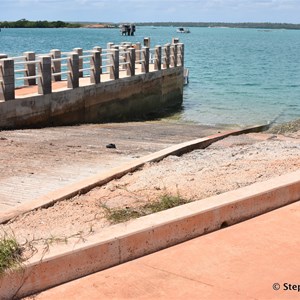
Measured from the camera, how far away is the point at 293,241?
5.93 m

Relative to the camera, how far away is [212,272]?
17.0 feet

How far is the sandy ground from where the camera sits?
20.0ft

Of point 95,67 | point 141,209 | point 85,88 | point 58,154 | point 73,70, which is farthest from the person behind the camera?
Result: point 95,67

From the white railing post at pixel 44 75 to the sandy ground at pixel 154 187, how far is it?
6.60 meters

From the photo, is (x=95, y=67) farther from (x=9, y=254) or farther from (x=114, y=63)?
(x=9, y=254)

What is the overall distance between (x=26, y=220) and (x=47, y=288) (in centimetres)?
180

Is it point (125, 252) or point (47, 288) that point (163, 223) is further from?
point (47, 288)

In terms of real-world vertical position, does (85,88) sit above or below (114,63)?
below

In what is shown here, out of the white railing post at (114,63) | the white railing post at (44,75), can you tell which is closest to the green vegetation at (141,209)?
the white railing post at (44,75)

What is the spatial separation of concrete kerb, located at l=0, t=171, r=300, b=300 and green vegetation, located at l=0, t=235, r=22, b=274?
0.06 m

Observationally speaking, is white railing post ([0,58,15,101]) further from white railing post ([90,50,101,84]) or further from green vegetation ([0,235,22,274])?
green vegetation ([0,235,22,274])

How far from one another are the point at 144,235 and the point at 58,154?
19.1 ft

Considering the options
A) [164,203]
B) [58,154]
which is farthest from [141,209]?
[58,154]

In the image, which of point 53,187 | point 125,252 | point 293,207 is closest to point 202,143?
point 53,187
